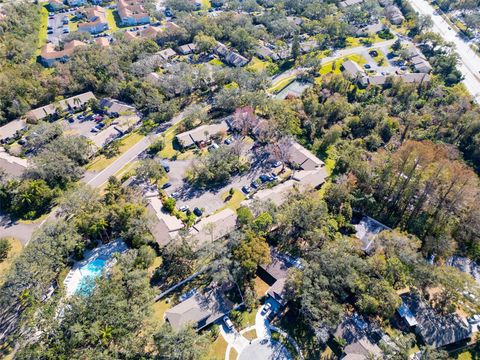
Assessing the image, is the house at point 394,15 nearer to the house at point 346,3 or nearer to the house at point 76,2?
the house at point 346,3

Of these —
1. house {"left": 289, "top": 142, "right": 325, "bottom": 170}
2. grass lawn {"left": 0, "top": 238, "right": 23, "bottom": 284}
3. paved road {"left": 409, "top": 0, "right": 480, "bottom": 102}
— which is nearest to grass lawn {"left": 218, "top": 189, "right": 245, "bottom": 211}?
house {"left": 289, "top": 142, "right": 325, "bottom": 170}

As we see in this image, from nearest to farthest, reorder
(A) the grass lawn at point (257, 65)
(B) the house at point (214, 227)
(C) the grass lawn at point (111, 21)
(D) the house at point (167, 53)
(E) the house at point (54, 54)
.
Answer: (B) the house at point (214, 227), (A) the grass lawn at point (257, 65), (E) the house at point (54, 54), (D) the house at point (167, 53), (C) the grass lawn at point (111, 21)

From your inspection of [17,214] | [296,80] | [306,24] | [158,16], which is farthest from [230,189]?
[158,16]

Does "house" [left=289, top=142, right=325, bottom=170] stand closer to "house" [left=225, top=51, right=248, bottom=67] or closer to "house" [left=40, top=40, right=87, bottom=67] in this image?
"house" [left=225, top=51, right=248, bottom=67]

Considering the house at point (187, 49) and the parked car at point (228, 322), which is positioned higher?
the house at point (187, 49)

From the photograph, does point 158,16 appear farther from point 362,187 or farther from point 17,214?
point 362,187

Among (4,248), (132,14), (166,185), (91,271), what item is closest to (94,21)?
(132,14)

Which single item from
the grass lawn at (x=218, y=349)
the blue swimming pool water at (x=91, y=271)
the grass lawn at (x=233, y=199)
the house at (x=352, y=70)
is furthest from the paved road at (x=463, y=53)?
the blue swimming pool water at (x=91, y=271)
